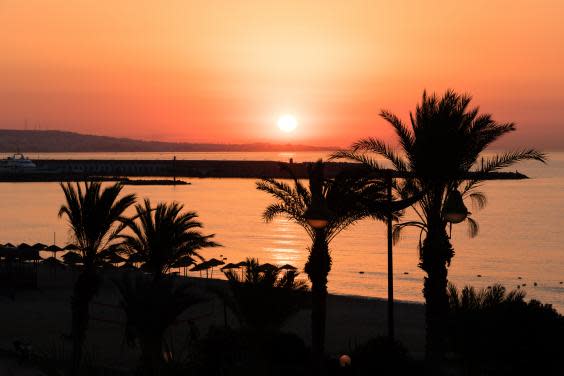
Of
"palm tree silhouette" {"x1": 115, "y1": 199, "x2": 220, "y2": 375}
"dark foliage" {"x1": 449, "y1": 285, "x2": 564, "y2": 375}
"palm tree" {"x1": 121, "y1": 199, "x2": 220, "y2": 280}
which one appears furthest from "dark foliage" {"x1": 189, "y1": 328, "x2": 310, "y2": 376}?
"palm tree" {"x1": 121, "y1": 199, "x2": 220, "y2": 280}

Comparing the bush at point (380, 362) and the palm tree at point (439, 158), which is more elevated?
the palm tree at point (439, 158)

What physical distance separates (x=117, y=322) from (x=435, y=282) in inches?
498

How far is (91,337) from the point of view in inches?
1039

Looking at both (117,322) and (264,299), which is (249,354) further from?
(117,322)

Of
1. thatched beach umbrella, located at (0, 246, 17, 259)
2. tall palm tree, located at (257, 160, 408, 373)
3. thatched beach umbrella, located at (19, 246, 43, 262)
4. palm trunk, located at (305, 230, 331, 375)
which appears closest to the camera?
tall palm tree, located at (257, 160, 408, 373)

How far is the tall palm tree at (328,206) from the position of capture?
19078 millimetres

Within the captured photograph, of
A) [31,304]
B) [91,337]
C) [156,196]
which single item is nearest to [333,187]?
[91,337]

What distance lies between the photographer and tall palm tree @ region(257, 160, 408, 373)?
1908cm

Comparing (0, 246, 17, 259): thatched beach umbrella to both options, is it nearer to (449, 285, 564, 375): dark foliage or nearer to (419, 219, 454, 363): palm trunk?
(419, 219, 454, 363): palm trunk

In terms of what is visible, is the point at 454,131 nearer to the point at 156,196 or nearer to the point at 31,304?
the point at 31,304

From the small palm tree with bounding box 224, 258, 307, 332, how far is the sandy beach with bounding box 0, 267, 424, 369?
549 centimetres

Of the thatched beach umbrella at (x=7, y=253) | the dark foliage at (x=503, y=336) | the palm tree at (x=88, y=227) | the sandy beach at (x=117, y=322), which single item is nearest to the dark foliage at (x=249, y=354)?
the sandy beach at (x=117, y=322)

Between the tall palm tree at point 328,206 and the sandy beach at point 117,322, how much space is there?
424cm

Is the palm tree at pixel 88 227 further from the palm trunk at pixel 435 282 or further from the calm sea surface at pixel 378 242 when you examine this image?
the calm sea surface at pixel 378 242
